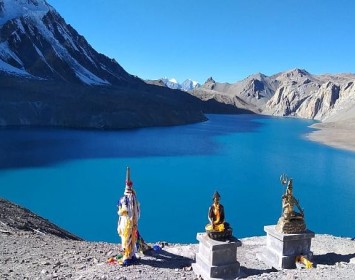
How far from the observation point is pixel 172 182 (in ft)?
127

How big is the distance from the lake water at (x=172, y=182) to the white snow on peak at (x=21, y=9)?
286 ft

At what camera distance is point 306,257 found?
38.2 feet

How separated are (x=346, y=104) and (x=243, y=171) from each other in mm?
121514

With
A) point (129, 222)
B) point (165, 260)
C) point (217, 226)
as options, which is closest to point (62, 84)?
point (129, 222)

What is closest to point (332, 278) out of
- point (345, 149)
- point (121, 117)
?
point (345, 149)

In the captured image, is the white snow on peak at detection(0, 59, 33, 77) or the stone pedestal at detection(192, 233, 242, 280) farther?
the white snow on peak at detection(0, 59, 33, 77)

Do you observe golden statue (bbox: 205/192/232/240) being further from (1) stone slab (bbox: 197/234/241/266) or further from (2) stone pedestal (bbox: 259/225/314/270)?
(2) stone pedestal (bbox: 259/225/314/270)

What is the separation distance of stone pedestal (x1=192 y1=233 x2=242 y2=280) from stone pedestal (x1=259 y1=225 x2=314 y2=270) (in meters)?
1.72

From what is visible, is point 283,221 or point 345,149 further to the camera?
point 345,149

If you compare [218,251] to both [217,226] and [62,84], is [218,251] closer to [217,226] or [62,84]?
[217,226]

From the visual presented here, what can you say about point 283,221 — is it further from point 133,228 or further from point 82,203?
point 82,203

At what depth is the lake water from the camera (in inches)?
1046

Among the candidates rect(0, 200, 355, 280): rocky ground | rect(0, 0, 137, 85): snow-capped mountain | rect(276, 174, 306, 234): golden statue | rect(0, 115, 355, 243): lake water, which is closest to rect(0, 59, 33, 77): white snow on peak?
rect(0, 0, 137, 85): snow-capped mountain

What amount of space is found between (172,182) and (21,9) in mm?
132941
